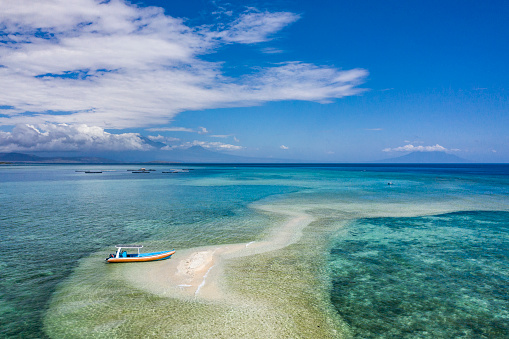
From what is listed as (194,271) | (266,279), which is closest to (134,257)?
(194,271)

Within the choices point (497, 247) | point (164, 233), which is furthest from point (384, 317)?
point (164, 233)

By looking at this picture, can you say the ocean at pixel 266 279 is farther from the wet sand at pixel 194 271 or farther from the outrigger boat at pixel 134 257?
the outrigger boat at pixel 134 257

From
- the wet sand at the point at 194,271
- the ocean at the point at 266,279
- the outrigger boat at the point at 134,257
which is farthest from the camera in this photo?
the outrigger boat at the point at 134,257

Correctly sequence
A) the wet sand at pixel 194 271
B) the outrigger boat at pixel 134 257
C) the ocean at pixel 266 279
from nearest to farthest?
the ocean at pixel 266 279 < the wet sand at pixel 194 271 < the outrigger boat at pixel 134 257

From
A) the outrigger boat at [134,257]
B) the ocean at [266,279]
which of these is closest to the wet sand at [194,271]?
the ocean at [266,279]

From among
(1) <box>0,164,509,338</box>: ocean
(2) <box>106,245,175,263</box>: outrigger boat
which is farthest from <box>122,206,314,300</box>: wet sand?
(2) <box>106,245,175,263</box>: outrigger boat

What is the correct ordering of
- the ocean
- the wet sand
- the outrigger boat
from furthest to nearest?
the outrigger boat < the wet sand < the ocean

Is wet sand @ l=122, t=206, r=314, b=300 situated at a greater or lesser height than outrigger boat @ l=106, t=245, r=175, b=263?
lesser

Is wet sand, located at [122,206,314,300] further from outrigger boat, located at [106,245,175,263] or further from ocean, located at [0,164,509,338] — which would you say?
outrigger boat, located at [106,245,175,263]

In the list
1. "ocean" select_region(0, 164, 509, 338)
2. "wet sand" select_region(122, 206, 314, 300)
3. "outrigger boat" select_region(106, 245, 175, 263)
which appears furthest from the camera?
"outrigger boat" select_region(106, 245, 175, 263)

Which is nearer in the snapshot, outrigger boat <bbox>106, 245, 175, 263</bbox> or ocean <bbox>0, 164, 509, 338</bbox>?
ocean <bbox>0, 164, 509, 338</bbox>
